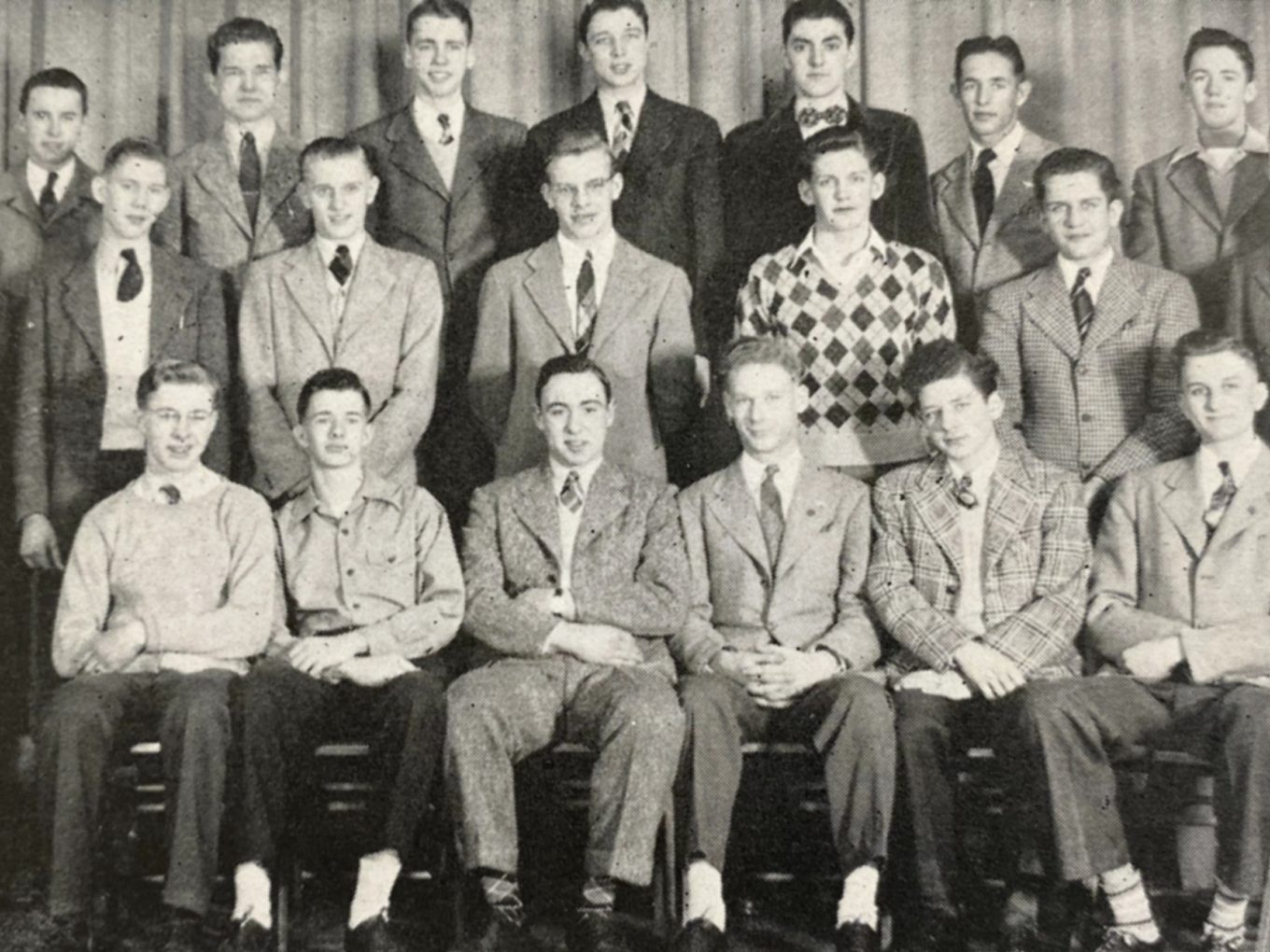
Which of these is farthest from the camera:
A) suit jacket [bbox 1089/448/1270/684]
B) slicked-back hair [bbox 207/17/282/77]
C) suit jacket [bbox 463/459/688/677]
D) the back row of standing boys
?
slicked-back hair [bbox 207/17/282/77]

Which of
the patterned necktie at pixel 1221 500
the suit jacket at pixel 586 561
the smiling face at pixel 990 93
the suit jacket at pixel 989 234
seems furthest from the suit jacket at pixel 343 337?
the patterned necktie at pixel 1221 500

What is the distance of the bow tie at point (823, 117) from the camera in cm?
340

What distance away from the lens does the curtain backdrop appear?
363 cm

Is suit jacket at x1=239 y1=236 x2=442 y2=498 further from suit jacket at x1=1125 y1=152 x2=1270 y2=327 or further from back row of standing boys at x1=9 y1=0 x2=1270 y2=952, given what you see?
suit jacket at x1=1125 y1=152 x2=1270 y2=327

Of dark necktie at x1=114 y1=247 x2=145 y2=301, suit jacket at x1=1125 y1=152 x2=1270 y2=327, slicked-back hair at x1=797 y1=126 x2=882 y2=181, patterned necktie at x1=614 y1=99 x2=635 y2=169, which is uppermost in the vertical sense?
patterned necktie at x1=614 y1=99 x2=635 y2=169

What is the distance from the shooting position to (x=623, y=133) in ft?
11.2

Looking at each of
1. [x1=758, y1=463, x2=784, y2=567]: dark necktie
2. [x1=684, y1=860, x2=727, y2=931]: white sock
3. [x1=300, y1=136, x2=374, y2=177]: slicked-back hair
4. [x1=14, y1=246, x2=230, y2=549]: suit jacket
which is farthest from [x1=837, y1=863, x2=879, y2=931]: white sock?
[x1=300, y1=136, x2=374, y2=177]: slicked-back hair

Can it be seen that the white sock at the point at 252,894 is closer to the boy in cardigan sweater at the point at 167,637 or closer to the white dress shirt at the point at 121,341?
the boy in cardigan sweater at the point at 167,637

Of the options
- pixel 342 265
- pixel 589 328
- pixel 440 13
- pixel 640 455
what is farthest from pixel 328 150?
pixel 640 455

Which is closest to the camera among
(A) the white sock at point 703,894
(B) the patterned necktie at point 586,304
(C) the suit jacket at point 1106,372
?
(A) the white sock at point 703,894

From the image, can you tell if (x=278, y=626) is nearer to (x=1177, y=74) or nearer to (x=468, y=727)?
(x=468, y=727)

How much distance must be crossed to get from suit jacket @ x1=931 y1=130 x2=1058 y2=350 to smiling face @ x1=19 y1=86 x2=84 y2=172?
2.04 meters

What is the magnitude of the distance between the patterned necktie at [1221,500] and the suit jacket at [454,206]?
1640 mm

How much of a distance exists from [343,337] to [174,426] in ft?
1.45
